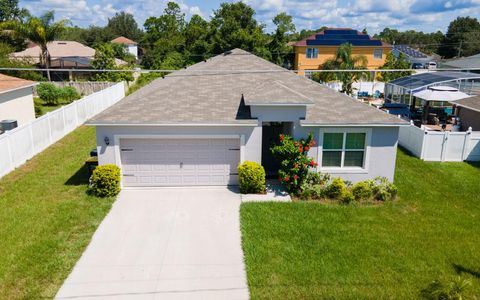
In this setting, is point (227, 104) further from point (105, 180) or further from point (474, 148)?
point (474, 148)

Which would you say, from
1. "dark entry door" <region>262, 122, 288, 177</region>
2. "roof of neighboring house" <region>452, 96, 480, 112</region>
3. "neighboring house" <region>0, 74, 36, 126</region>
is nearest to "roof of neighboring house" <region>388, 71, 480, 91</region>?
"roof of neighboring house" <region>452, 96, 480, 112</region>

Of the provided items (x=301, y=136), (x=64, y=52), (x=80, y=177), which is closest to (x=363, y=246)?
(x=301, y=136)

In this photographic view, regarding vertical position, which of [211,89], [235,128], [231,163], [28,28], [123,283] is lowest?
[123,283]

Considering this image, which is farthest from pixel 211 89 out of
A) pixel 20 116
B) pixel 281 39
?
pixel 281 39

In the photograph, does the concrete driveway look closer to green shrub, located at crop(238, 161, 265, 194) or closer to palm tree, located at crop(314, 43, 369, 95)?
green shrub, located at crop(238, 161, 265, 194)

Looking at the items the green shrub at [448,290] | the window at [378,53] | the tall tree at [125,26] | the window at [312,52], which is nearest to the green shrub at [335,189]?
the green shrub at [448,290]

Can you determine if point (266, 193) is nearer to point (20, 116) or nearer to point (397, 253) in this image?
point (397, 253)

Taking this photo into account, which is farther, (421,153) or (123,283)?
(421,153)
